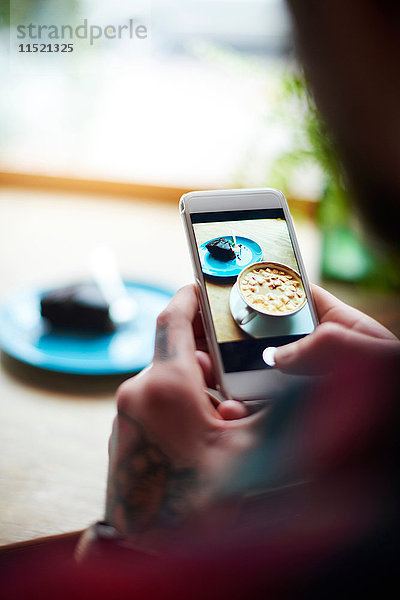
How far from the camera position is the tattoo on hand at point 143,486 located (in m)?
0.42

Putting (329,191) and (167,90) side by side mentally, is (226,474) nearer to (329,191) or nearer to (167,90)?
(329,191)

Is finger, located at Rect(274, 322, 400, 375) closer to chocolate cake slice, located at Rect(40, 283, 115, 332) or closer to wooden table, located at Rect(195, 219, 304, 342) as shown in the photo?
wooden table, located at Rect(195, 219, 304, 342)

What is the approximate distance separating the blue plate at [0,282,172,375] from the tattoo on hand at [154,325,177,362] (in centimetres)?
16

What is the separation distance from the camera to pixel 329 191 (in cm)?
79

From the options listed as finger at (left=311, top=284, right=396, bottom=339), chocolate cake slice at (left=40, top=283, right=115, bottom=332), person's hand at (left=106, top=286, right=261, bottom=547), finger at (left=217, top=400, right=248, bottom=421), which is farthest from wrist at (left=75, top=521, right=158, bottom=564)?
chocolate cake slice at (left=40, top=283, right=115, bottom=332)

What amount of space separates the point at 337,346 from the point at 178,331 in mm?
133

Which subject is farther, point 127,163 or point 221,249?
point 127,163

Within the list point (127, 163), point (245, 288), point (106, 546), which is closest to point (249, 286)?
point (245, 288)

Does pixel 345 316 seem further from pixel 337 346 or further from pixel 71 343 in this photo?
pixel 71 343

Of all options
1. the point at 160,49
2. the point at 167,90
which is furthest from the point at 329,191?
the point at 160,49

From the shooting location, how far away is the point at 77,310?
708 mm

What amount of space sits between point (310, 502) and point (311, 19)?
0.78 feet

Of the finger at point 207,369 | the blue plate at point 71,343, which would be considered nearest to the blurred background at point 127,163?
the blue plate at point 71,343

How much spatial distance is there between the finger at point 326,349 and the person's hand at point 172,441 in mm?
56
